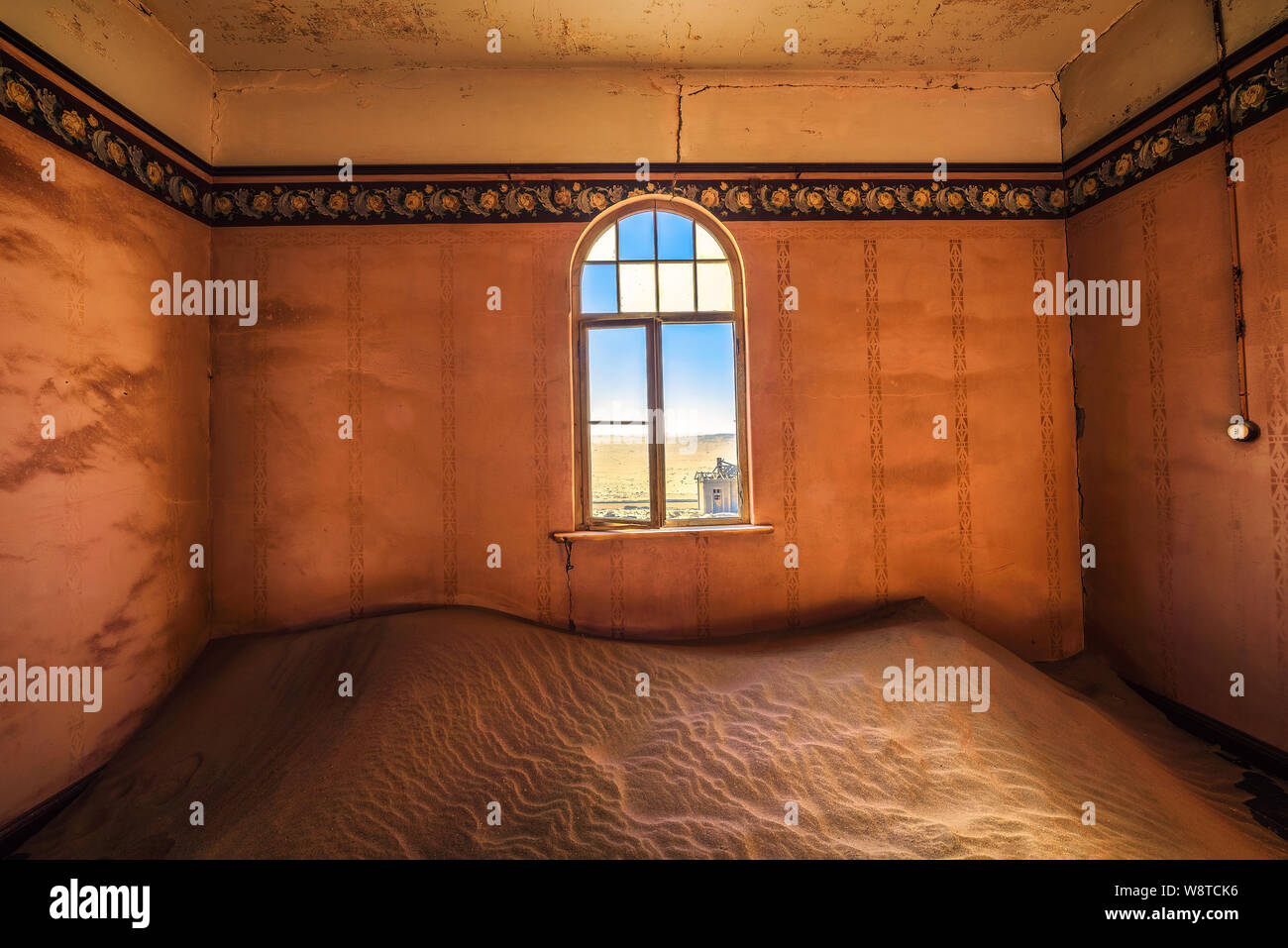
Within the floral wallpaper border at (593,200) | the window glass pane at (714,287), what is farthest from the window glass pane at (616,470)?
the floral wallpaper border at (593,200)

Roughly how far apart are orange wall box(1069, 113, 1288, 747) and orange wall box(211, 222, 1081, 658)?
0.83 feet

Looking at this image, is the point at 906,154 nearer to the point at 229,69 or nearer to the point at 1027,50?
the point at 1027,50

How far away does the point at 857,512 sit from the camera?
3.71m

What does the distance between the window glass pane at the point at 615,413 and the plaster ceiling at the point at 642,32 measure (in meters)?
1.80

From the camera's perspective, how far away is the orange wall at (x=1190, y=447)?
8.91 feet

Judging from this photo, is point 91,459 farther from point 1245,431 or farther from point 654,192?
point 1245,431

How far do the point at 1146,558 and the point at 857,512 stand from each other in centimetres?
172

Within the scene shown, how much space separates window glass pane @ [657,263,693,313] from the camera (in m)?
3.78

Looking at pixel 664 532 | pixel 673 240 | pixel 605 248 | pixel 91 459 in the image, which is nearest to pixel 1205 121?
pixel 673 240

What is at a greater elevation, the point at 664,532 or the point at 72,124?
the point at 72,124

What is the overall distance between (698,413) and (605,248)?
1.31 meters

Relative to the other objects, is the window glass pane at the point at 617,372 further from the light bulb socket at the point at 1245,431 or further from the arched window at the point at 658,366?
the light bulb socket at the point at 1245,431

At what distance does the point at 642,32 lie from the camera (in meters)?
3.38

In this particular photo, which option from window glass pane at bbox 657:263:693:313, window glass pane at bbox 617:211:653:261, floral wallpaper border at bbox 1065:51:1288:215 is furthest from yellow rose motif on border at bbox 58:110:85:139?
floral wallpaper border at bbox 1065:51:1288:215
